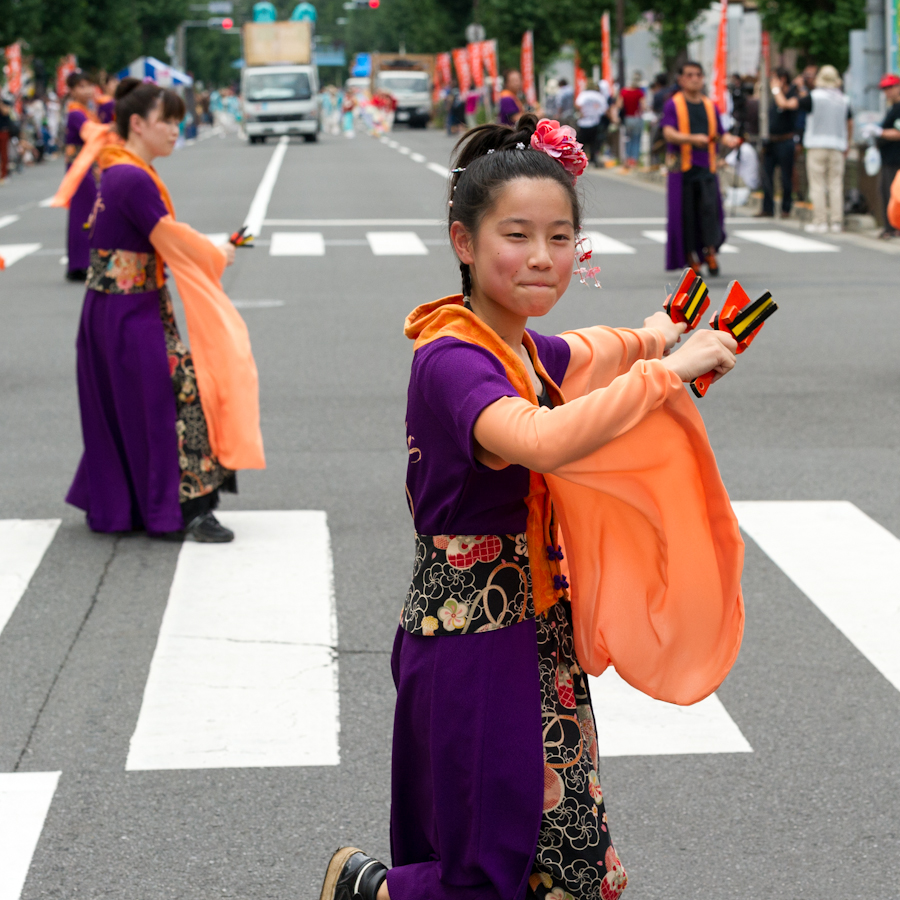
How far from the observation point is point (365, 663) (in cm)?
501

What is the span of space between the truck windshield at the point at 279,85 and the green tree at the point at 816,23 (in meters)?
28.4


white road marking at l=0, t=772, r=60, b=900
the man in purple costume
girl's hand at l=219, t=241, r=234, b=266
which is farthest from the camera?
the man in purple costume

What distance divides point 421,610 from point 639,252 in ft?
51.9

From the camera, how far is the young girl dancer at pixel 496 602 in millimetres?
2512

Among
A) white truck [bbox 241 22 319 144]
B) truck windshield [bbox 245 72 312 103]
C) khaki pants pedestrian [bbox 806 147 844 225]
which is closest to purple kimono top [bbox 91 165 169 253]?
khaki pants pedestrian [bbox 806 147 844 225]

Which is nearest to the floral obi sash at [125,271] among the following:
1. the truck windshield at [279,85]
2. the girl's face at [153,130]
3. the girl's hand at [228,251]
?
the girl's hand at [228,251]

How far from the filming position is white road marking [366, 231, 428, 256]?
1794cm

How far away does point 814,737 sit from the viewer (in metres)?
4.41

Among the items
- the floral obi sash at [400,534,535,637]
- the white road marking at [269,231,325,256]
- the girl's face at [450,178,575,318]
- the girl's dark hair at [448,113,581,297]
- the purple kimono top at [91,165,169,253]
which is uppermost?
the girl's dark hair at [448,113,581,297]

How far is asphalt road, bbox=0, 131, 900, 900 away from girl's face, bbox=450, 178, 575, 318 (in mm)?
1636

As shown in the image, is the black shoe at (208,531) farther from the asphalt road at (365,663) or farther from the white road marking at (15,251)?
the white road marking at (15,251)

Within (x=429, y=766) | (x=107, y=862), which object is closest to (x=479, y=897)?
(x=429, y=766)

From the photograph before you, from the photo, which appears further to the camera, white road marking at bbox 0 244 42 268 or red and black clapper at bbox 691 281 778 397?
white road marking at bbox 0 244 42 268

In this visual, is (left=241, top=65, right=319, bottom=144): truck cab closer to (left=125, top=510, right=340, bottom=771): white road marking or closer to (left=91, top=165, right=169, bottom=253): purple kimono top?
(left=91, top=165, right=169, bottom=253): purple kimono top
